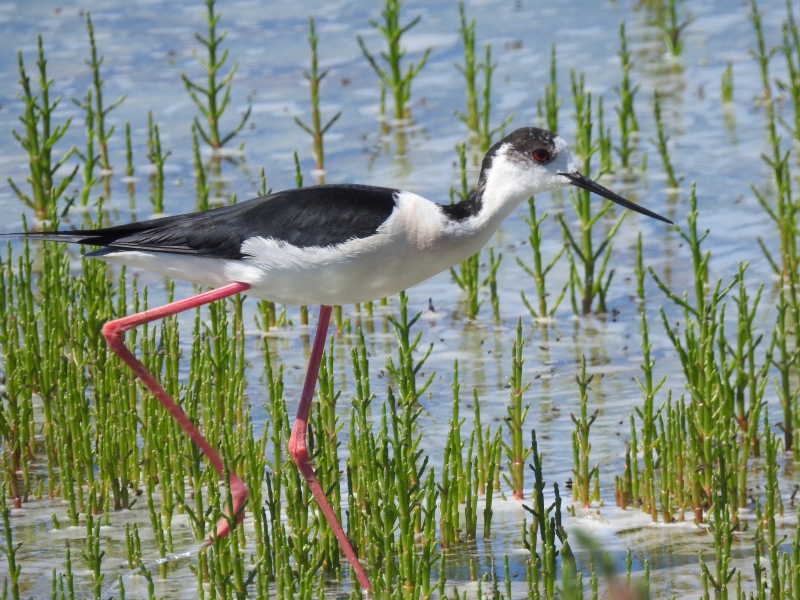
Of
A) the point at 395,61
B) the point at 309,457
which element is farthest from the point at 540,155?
the point at 395,61

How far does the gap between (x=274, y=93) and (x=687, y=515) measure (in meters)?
6.76

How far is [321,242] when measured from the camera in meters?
4.81

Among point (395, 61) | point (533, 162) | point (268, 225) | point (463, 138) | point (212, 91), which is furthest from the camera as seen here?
point (463, 138)

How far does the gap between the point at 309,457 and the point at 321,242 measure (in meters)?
0.85

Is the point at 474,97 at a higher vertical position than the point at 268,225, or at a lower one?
higher

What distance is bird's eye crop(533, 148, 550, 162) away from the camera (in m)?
5.09

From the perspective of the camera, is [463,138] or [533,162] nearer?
[533,162]

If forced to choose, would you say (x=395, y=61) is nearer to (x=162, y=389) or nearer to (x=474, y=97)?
(x=474, y=97)

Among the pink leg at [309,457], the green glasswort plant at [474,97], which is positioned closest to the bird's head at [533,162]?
the pink leg at [309,457]

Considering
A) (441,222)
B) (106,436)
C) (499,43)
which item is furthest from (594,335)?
(499,43)

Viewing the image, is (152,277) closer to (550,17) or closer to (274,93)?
(274,93)

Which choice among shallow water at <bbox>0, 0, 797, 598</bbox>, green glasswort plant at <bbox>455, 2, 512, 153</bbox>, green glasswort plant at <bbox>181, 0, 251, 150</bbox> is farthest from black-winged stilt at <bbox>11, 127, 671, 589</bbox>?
green glasswort plant at <bbox>181, 0, 251, 150</bbox>

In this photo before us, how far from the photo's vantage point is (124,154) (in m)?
10.0

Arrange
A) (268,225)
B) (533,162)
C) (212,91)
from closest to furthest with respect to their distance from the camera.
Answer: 1. (268,225)
2. (533,162)
3. (212,91)
